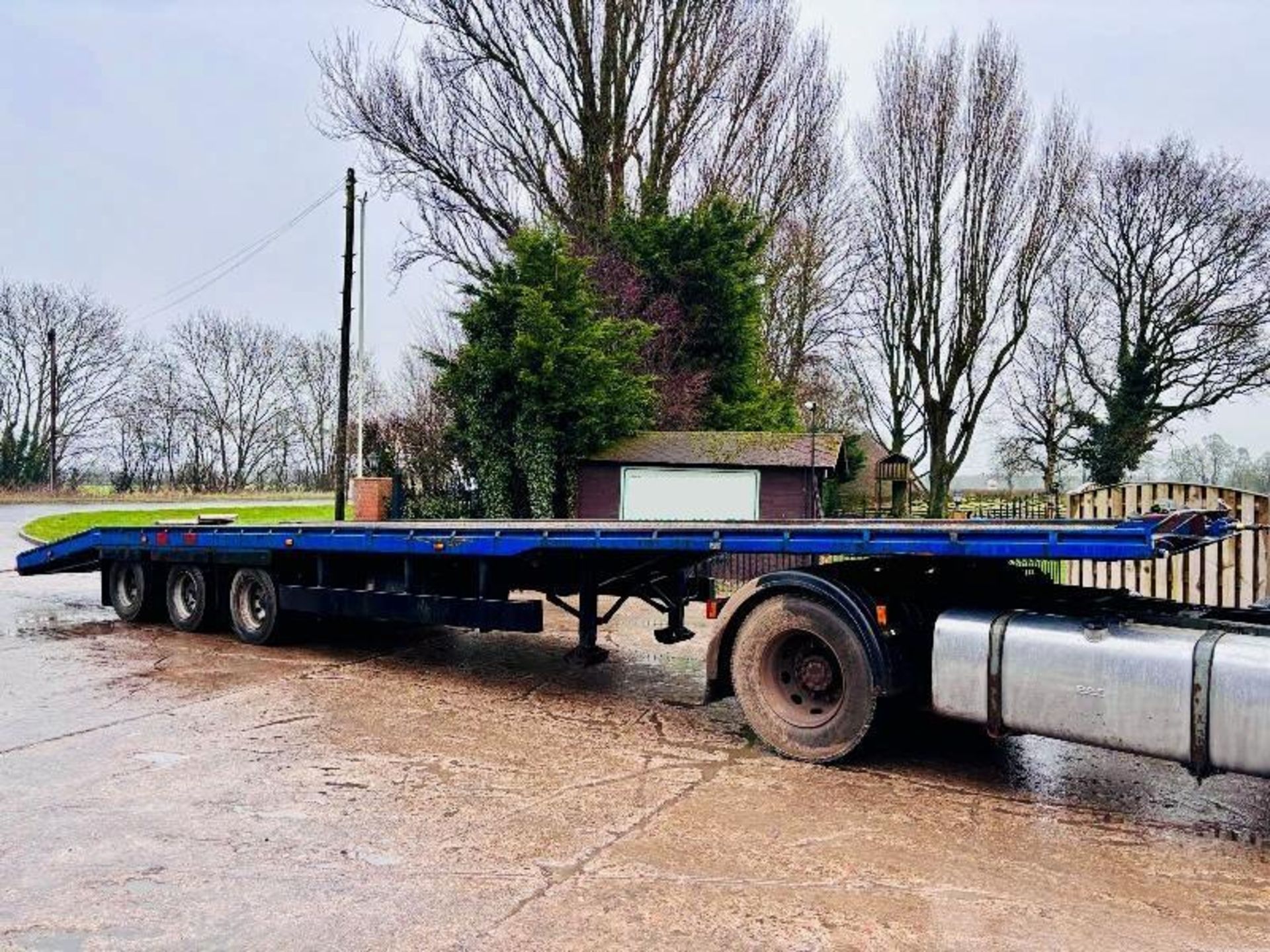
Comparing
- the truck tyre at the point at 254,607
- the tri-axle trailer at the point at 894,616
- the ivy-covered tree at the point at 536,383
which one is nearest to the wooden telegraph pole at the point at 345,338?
the ivy-covered tree at the point at 536,383

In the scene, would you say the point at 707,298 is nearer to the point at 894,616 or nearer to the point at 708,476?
the point at 708,476

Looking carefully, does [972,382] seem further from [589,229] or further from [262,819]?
[262,819]

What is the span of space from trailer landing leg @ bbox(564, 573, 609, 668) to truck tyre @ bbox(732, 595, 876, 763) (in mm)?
1925

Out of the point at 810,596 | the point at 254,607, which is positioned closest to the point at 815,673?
the point at 810,596

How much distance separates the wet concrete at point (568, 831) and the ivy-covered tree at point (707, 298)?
1863cm

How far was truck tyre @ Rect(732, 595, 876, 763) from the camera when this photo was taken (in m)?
6.05

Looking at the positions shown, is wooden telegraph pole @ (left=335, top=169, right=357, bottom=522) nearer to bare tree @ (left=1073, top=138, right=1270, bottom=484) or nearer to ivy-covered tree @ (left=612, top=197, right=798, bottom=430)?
ivy-covered tree @ (left=612, top=197, right=798, bottom=430)

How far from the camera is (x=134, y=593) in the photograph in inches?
482

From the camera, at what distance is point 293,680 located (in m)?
8.72

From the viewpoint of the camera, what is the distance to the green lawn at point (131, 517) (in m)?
25.7

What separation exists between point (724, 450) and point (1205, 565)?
961 cm

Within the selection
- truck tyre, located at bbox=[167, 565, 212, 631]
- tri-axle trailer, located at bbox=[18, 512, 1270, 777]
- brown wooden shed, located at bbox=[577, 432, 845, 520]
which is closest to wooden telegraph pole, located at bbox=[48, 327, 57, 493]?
brown wooden shed, located at bbox=[577, 432, 845, 520]

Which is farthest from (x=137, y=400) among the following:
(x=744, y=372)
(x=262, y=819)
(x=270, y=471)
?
(x=262, y=819)

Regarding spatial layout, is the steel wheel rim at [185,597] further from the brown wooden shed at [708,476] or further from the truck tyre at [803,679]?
the brown wooden shed at [708,476]
